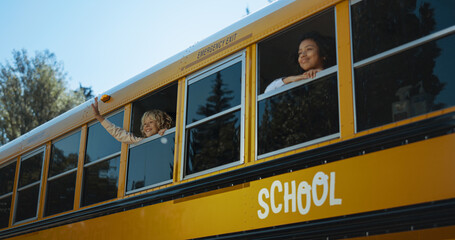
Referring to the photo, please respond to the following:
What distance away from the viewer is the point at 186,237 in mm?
3660

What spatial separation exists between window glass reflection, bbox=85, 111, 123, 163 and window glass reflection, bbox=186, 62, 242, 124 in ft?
3.19

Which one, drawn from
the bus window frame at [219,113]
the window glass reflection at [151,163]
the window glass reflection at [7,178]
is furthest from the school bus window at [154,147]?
the window glass reflection at [7,178]

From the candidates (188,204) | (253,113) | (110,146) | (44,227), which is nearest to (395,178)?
(253,113)

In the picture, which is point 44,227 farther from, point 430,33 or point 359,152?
point 430,33

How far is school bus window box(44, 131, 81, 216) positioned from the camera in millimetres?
5188

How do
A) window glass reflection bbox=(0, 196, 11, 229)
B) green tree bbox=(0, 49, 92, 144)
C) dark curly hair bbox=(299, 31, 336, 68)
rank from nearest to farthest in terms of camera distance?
dark curly hair bbox=(299, 31, 336, 68) < window glass reflection bbox=(0, 196, 11, 229) < green tree bbox=(0, 49, 92, 144)

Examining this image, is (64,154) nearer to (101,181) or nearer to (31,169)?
(31,169)

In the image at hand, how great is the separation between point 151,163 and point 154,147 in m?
0.12

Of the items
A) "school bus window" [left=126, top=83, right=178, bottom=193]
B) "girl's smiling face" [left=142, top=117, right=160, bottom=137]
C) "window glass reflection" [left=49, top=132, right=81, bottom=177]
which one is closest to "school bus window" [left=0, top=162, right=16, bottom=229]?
"window glass reflection" [left=49, top=132, right=81, bottom=177]

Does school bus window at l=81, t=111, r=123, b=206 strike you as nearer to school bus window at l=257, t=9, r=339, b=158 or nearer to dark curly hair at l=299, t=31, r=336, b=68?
school bus window at l=257, t=9, r=339, b=158

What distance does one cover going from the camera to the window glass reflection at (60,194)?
5148 millimetres

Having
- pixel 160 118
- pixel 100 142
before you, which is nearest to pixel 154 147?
pixel 160 118

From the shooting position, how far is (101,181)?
478 cm

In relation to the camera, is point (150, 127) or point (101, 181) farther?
point (101, 181)
